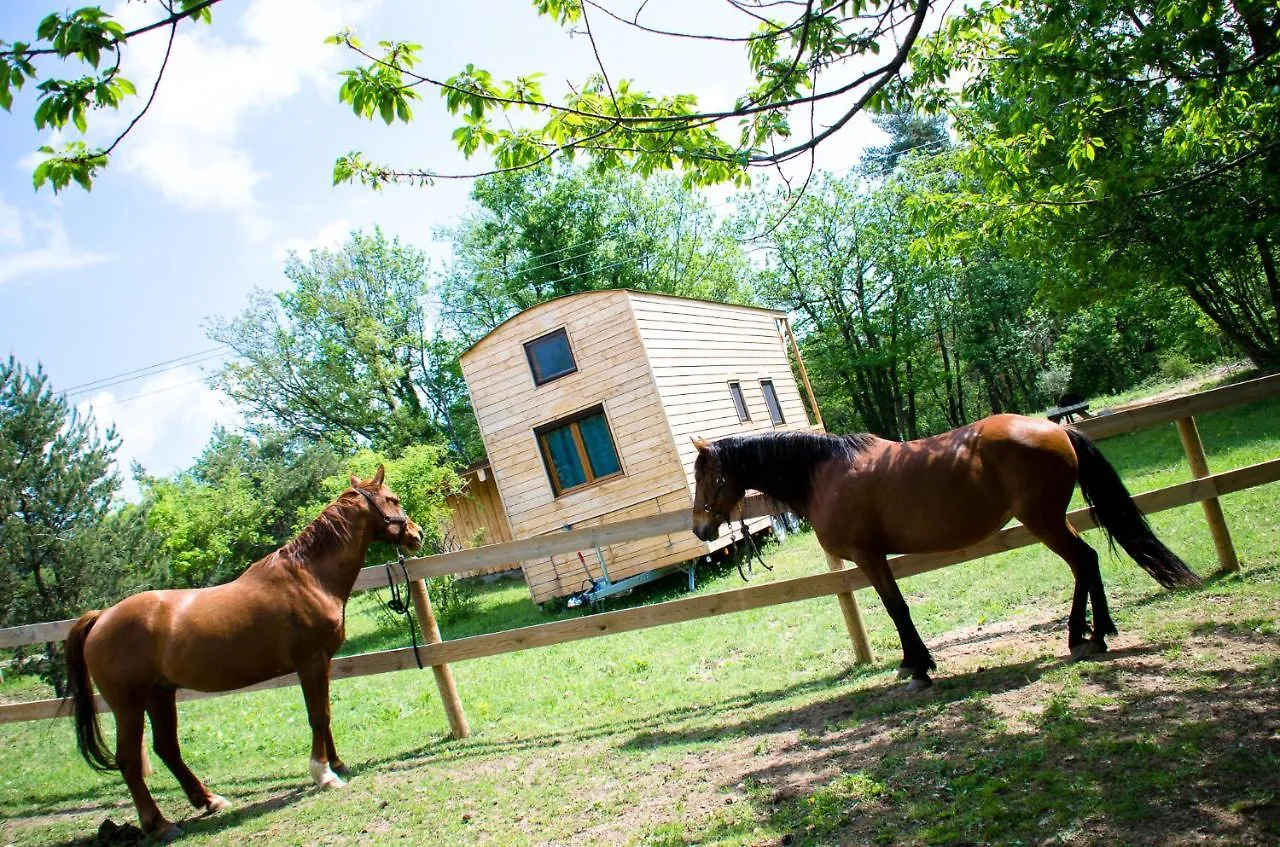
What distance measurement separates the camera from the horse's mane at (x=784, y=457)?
4.86 meters

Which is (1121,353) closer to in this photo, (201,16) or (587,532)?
(587,532)

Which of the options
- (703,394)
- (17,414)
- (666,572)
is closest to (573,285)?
(703,394)

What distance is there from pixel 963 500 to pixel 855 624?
4.51ft

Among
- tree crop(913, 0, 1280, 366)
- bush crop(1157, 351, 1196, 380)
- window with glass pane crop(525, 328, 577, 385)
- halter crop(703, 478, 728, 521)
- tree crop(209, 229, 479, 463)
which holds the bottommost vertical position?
bush crop(1157, 351, 1196, 380)

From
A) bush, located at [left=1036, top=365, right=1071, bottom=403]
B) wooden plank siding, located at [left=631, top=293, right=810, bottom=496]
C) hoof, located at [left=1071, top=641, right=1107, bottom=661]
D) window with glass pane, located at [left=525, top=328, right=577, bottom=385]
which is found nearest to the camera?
hoof, located at [left=1071, top=641, right=1107, bottom=661]

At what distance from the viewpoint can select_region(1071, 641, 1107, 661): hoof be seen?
13.7ft

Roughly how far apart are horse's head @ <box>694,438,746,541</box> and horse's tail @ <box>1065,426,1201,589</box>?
6.50 feet

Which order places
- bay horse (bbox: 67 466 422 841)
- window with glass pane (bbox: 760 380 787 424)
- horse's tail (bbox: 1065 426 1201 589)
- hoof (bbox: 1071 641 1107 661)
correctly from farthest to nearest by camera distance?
1. window with glass pane (bbox: 760 380 787 424)
2. bay horse (bbox: 67 466 422 841)
3. horse's tail (bbox: 1065 426 1201 589)
4. hoof (bbox: 1071 641 1107 661)

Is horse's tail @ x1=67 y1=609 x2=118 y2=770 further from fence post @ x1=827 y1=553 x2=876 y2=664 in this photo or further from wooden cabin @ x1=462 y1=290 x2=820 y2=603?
wooden cabin @ x1=462 y1=290 x2=820 y2=603

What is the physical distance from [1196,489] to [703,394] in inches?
437

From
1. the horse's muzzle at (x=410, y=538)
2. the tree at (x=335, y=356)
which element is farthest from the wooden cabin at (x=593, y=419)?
the tree at (x=335, y=356)

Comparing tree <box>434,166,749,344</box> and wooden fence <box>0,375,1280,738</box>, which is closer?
wooden fence <box>0,375,1280,738</box>

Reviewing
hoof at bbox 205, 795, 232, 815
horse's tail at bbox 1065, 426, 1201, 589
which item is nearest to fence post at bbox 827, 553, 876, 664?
horse's tail at bbox 1065, 426, 1201, 589

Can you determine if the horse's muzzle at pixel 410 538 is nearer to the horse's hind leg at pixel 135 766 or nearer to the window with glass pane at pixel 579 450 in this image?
the horse's hind leg at pixel 135 766
